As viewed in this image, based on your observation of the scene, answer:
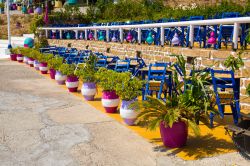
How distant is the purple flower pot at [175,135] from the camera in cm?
520

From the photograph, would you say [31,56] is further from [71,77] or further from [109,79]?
[109,79]

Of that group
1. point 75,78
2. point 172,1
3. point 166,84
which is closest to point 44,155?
point 166,84

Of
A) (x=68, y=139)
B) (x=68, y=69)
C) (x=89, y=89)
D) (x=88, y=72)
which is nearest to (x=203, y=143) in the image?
(x=68, y=139)

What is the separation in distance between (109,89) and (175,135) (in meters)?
2.39

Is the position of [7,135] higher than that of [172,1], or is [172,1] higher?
Answer: [172,1]

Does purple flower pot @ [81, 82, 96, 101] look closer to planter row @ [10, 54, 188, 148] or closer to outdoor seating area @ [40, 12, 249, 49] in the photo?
planter row @ [10, 54, 188, 148]

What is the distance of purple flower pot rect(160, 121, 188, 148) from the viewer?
5203 mm

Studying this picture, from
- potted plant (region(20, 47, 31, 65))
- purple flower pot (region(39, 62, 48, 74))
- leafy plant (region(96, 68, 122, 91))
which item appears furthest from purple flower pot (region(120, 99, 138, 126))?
potted plant (region(20, 47, 31, 65))

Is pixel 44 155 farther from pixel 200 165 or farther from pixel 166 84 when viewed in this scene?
pixel 166 84

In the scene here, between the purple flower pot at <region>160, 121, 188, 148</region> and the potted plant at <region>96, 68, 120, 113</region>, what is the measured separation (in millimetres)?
1990

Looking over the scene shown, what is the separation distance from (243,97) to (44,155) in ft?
13.6

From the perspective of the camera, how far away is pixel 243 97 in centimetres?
718

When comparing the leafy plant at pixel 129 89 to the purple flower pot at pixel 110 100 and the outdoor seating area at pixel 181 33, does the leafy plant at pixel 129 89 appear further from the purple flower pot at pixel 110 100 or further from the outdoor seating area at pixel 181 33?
the outdoor seating area at pixel 181 33

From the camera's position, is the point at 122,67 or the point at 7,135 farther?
the point at 122,67
